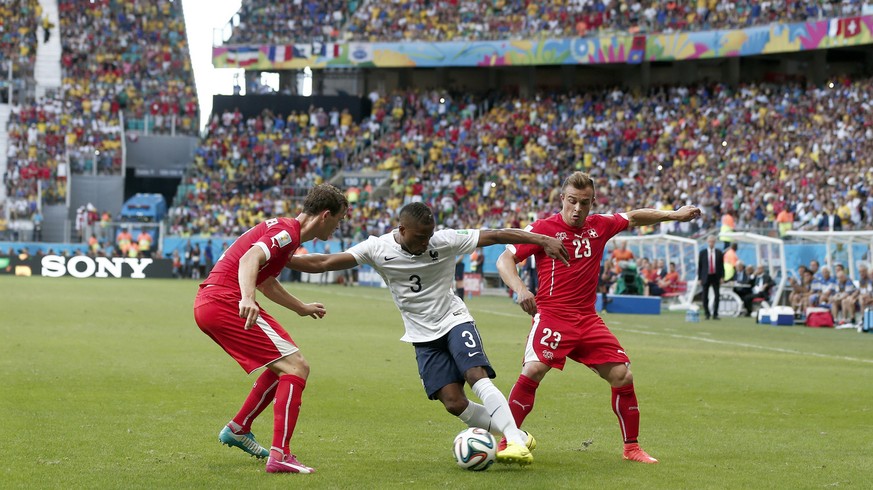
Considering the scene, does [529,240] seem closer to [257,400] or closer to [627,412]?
[627,412]

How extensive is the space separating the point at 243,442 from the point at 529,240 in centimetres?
245

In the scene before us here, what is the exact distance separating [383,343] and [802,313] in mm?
13423

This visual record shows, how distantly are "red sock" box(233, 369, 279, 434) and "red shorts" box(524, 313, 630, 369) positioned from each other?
1.90m

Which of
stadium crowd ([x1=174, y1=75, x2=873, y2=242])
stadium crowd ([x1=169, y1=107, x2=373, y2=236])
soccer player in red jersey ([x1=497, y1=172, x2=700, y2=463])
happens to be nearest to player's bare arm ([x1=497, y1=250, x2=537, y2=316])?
soccer player in red jersey ([x1=497, y1=172, x2=700, y2=463])

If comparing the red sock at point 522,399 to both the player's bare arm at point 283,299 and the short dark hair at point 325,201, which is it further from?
the short dark hair at point 325,201

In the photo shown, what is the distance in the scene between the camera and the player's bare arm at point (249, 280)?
7.73 m

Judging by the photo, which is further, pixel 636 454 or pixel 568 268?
pixel 568 268

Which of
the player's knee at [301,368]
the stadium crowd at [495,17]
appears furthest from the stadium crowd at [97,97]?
the player's knee at [301,368]

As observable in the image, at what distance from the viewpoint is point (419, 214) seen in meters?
8.48

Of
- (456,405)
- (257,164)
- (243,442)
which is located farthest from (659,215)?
(257,164)

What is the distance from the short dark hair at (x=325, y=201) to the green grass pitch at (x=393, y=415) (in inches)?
68.6

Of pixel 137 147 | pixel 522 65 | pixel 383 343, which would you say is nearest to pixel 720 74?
pixel 522 65

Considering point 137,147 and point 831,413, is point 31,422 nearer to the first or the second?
point 831,413

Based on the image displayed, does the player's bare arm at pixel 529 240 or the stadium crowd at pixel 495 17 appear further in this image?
the stadium crowd at pixel 495 17
